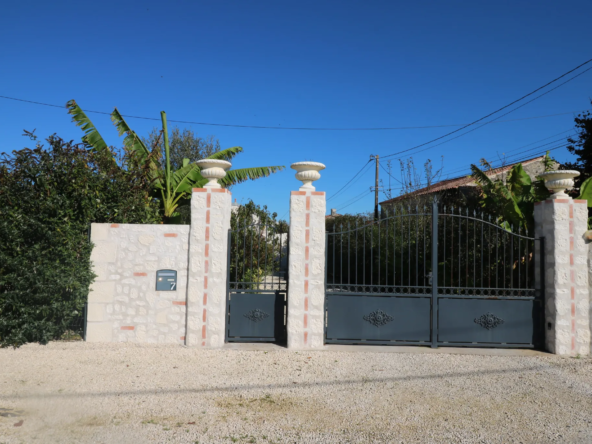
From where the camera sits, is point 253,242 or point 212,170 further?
point 253,242

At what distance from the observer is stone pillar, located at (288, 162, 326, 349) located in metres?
6.90

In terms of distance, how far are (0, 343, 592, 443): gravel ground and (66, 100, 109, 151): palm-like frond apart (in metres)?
5.58

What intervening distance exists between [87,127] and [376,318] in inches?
341

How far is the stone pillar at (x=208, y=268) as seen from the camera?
6941 millimetres

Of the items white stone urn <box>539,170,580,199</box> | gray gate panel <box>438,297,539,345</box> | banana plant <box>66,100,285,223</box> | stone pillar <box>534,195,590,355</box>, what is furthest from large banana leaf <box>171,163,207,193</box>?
stone pillar <box>534,195,590,355</box>

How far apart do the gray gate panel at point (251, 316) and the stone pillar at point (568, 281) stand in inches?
180

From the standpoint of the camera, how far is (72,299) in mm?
6852

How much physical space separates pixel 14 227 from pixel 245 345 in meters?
4.12

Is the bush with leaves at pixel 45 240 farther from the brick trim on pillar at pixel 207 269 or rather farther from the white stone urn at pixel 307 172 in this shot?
the white stone urn at pixel 307 172

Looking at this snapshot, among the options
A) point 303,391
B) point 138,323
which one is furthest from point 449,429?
point 138,323

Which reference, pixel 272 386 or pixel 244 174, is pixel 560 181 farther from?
pixel 244 174

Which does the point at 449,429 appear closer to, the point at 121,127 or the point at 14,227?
the point at 14,227

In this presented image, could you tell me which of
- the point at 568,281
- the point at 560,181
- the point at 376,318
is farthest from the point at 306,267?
the point at 560,181

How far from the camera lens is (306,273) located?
6.94 metres
